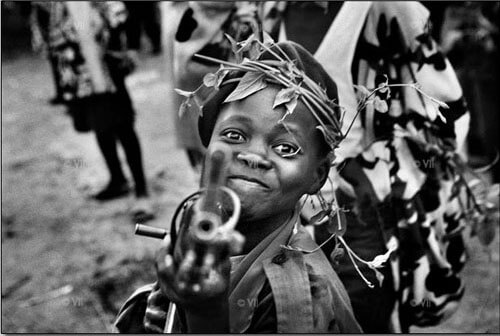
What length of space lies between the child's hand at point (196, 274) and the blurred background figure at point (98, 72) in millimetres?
1977

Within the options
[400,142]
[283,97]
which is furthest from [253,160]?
[400,142]

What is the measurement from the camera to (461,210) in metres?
2.17

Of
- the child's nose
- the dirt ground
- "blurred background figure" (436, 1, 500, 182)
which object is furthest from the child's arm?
"blurred background figure" (436, 1, 500, 182)

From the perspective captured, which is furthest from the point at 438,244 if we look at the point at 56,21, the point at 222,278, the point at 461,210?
the point at 56,21

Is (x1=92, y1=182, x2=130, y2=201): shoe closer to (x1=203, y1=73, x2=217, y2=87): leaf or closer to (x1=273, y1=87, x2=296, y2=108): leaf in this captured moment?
(x1=203, y1=73, x2=217, y2=87): leaf

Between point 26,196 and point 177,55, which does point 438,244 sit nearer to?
point 177,55

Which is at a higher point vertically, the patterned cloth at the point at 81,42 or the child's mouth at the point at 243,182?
the child's mouth at the point at 243,182

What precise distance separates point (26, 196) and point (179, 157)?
2.15 ft

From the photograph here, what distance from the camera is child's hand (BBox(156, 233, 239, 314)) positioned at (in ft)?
3.39

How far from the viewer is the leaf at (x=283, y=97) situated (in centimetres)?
135

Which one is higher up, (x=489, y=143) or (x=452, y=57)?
(x=452, y=57)

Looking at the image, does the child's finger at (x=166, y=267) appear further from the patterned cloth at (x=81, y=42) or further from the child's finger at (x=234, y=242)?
the patterned cloth at (x=81, y=42)

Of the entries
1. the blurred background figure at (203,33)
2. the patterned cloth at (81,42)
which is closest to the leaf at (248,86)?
the blurred background figure at (203,33)

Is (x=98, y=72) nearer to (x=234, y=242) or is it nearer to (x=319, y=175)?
(x=319, y=175)
